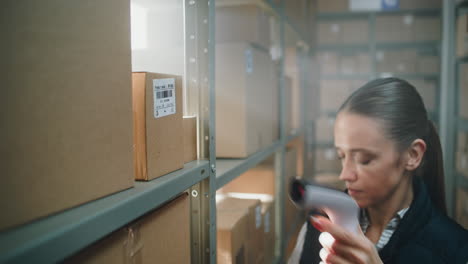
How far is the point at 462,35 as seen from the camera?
2795 millimetres

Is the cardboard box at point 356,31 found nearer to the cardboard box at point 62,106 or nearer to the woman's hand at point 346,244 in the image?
the woman's hand at point 346,244

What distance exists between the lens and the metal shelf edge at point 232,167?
1063 mm

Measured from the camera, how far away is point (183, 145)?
87 centimetres

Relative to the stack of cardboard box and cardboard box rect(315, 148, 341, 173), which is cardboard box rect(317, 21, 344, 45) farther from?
the stack of cardboard box

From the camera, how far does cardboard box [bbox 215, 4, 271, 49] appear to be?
4.85 feet

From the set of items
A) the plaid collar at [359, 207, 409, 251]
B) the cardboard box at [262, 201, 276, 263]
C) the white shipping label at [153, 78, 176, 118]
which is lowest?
the cardboard box at [262, 201, 276, 263]

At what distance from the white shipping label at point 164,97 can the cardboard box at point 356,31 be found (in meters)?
4.29

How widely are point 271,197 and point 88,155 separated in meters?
1.39

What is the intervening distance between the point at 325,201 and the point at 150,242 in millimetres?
349

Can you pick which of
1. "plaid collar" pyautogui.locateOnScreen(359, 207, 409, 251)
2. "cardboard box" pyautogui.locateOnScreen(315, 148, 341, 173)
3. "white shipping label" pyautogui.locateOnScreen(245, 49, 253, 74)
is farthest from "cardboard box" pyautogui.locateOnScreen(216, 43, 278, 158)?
"cardboard box" pyautogui.locateOnScreen(315, 148, 341, 173)

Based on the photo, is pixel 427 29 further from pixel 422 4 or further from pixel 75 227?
pixel 75 227

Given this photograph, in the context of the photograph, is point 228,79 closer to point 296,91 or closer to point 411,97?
point 411,97

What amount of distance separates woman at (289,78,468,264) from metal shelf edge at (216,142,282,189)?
0.29 metres

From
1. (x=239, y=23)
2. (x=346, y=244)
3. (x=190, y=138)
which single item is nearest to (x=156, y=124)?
(x=190, y=138)
